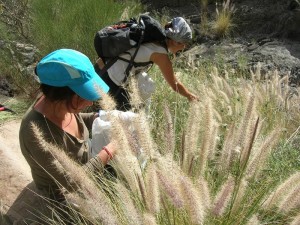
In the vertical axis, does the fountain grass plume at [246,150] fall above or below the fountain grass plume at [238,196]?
above

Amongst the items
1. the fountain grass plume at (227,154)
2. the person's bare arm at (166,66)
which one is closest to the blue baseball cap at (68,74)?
the fountain grass plume at (227,154)

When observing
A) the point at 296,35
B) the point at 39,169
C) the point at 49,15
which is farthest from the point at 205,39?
the point at 39,169

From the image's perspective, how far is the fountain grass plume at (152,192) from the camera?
1625 millimetres

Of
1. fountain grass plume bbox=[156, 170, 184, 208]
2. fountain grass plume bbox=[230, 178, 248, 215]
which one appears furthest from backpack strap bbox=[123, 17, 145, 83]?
fountain grass plume bbox=[156, 170, 184, 208]

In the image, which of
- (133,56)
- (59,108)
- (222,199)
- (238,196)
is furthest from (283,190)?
(133,56)

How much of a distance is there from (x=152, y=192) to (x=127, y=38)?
7.46ft

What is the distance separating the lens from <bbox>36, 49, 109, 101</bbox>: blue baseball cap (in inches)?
88.0

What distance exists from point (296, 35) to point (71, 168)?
362 inches

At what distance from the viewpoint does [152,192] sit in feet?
5.34

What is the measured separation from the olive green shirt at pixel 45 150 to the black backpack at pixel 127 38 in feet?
4.29

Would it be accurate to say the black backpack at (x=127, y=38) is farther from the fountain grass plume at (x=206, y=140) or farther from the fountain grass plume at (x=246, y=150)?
the fountain grass plume at (x=246, y=150)

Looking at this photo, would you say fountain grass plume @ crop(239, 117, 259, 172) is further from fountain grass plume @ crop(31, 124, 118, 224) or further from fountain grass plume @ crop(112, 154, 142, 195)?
fountain grass plume @ crop(31, 124, 118, 224)

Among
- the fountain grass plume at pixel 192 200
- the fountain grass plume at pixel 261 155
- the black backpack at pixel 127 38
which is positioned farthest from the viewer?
the black backpack at pixel 127 38

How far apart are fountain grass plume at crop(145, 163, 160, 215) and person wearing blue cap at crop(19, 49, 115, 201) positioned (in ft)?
1.79
